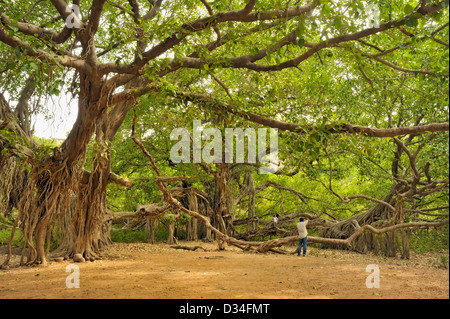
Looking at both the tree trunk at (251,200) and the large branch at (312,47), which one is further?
the tree trunk at (251,200)

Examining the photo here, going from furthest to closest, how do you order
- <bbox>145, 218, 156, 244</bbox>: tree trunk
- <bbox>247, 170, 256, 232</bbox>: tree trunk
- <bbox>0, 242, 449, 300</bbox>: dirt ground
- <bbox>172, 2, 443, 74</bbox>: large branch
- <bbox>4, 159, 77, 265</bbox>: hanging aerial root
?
<bbox>247, 170, 256, 232</bbox>: tree trunk < <bbox>145, 218, 156, 244</bbox>: tree trunk < <bbox>4, 159, 77, 265</bbox>: hanging aerial root < <bbox>172, 2, 443, 74</bbox>: large branch < <bbox>0, 242, 449, 300</bbox>: dirt ground

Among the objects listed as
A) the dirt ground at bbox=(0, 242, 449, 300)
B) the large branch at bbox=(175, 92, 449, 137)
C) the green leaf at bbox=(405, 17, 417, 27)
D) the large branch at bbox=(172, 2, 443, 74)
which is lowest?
the dirt ground at bbox=(0, 242, 449, 300)

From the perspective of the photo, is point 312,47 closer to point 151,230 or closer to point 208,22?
point 208,22

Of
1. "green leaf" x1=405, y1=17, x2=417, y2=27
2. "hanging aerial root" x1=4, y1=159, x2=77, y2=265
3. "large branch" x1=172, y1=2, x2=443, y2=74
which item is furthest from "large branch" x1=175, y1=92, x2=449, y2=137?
"hanging aerial root" x1=4, y1=159, x2=77, y2=265

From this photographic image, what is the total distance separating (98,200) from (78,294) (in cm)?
396

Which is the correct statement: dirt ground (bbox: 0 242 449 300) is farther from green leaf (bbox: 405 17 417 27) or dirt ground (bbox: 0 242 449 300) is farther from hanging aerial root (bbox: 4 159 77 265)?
green leaf (bbox: 405 17 417 27)

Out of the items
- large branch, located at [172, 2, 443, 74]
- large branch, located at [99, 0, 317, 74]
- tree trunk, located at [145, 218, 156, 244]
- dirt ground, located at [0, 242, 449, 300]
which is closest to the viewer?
dirt ground, located at [0, 242, 449, 300]

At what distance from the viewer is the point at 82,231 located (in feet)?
26.8

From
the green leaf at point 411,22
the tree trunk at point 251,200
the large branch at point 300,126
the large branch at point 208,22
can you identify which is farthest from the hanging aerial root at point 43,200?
the tree trunk at point 251,200

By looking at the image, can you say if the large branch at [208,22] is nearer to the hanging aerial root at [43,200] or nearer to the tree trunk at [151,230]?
the hanging aerial root at [43,200]
